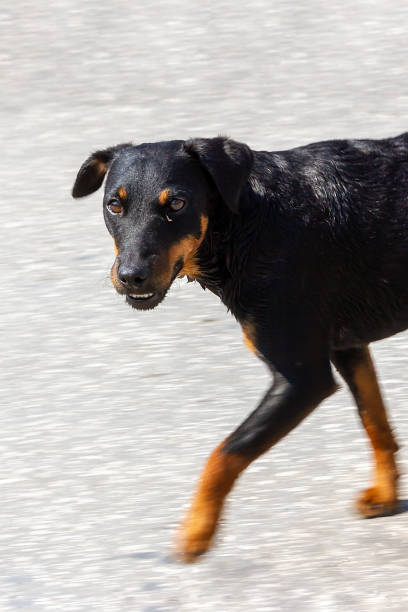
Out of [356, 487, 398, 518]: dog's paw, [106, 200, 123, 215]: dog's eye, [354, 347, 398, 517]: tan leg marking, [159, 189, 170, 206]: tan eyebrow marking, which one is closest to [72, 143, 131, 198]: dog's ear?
[106, 200, 123, 215]: dog's eye

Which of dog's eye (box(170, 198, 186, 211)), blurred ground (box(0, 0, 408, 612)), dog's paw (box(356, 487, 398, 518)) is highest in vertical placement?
dog's eye (box(170, 198, 186, 211))

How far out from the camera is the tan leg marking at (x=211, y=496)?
4.32 metres

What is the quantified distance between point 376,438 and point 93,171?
5.12 ft

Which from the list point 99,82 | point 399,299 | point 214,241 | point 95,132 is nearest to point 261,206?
point 214,241

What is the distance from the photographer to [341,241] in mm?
4711

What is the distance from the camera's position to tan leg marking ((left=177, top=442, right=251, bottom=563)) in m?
4.32

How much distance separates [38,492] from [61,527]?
0.40 meters

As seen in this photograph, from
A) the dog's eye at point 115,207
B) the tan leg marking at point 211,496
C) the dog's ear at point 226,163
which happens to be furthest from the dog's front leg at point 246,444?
the dog's eye at point 115,207

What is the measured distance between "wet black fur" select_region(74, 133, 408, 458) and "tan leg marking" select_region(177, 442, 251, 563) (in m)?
0.05

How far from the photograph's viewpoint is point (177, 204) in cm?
447

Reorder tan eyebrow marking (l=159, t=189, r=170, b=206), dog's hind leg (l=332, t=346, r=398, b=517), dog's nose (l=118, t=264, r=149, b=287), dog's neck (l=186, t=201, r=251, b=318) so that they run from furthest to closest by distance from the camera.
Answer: dog's hind leg (l=332, t=346, r=398, b=517), dog's neck (l=186, t=201, r=251, b=318), tan eyebrow marking (l=159, t=189, r=170, b=206), dog's nose (l=118, t=264, r=149, b=287)

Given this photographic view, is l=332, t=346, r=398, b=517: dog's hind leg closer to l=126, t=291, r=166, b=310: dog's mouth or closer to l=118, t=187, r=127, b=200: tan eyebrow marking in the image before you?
l=126, t=291, r=166, b=310: dog's mouth

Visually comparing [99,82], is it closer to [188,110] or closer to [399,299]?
[188,110]

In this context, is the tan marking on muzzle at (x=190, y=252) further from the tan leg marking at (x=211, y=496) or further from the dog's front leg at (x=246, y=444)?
the tan leg marking at (x=211, y=496)
